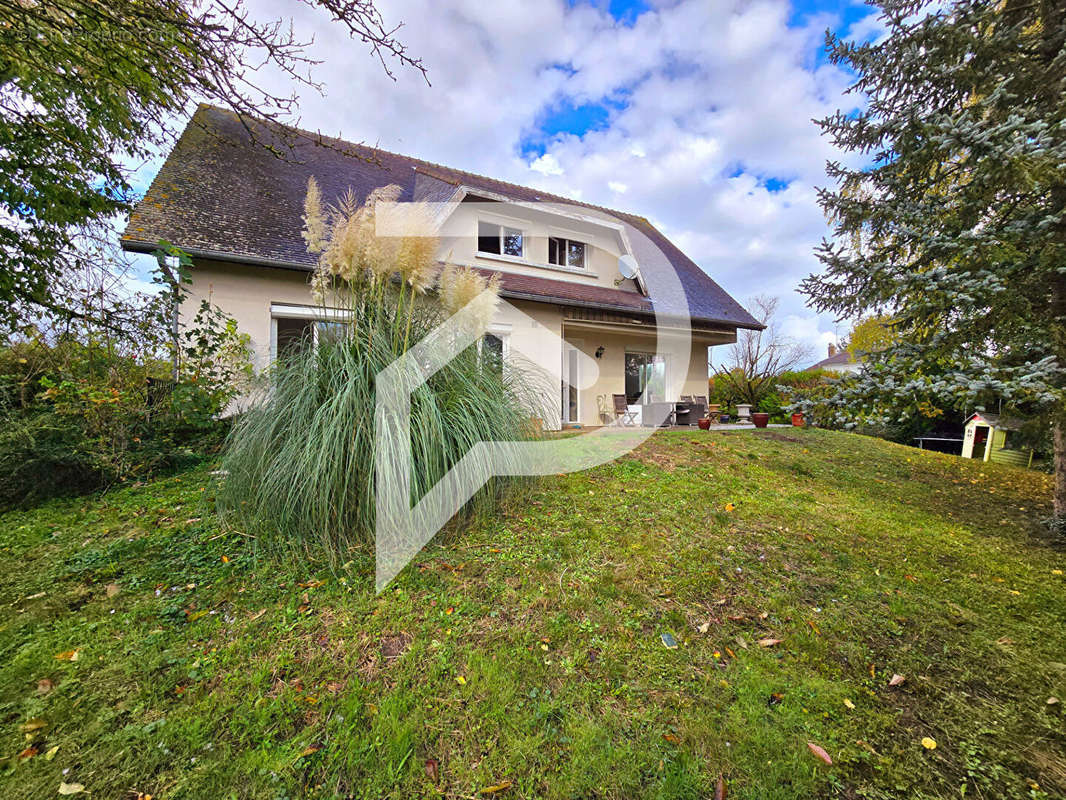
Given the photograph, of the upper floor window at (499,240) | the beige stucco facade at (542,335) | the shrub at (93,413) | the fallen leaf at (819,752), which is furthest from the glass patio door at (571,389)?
the fallen leaf at (819,752)

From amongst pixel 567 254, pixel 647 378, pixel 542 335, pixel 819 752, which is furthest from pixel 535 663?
pixel 647 378

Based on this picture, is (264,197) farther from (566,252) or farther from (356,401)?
(356,401)

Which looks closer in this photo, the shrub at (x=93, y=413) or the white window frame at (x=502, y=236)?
the shrub at (x=93, y=413)

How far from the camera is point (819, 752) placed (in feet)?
4.63

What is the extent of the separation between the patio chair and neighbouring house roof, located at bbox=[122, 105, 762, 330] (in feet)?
7.86

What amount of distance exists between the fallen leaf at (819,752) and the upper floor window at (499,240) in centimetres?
900

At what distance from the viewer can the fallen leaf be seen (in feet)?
4.53

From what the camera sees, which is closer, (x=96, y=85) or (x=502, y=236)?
(x=96, y=85)

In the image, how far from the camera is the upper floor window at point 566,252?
1006cm

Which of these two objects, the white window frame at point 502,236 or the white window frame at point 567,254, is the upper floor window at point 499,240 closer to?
the white window frame at point 502,236

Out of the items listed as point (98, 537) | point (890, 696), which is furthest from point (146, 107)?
point (890, 696)

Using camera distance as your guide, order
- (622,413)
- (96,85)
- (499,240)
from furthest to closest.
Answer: (622,413), (499,240), (96,85)

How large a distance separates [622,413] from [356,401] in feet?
28.3

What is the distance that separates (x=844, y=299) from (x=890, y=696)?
4.19 metres
